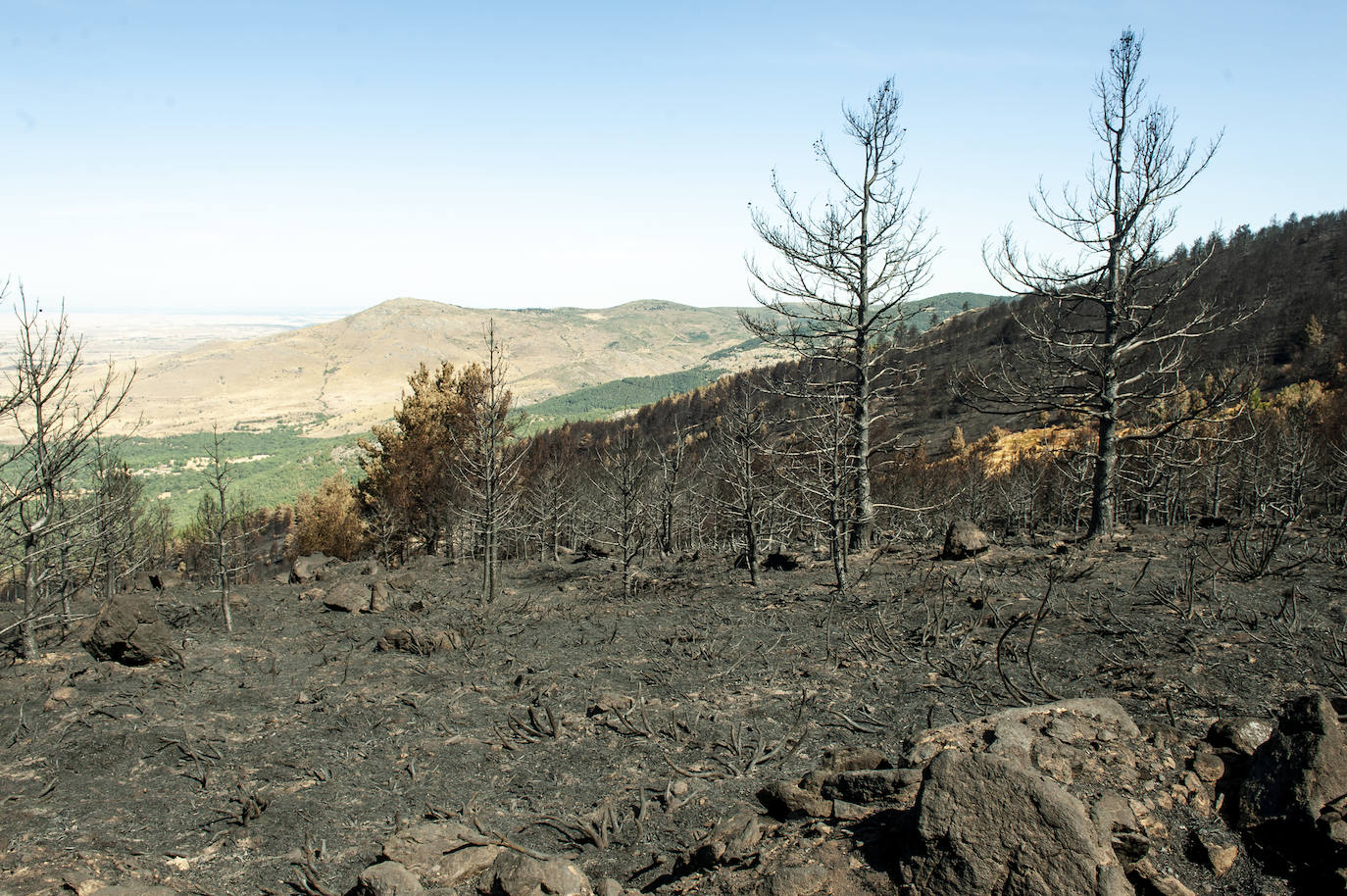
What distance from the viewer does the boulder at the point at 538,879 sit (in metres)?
4.01

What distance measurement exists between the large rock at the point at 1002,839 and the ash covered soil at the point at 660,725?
0.64ft

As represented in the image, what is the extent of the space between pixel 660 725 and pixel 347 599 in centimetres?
1044

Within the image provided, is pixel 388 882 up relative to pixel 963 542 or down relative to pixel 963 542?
down

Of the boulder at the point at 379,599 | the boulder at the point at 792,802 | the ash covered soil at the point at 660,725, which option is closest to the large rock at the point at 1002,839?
the ash covered soil at the point at 660,725

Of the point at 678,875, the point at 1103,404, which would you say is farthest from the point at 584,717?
the point at 1103,404

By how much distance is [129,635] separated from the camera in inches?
410

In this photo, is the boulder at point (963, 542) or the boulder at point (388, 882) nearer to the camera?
the boulder at point (388, 882)

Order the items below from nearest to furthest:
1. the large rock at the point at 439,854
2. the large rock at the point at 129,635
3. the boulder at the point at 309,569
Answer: the large rock at the point at 439,854
the large rock at the point at 129,635
the boulder at the point at 309,569

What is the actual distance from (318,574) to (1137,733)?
69.0 ft

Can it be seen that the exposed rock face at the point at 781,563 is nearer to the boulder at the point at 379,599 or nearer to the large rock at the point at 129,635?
the boulder at the point at 379,599

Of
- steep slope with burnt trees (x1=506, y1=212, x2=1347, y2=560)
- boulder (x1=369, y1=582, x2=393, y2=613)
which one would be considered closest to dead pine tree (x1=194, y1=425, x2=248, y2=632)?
boulder (x1=369, y1=582, x2=393, y2=613)

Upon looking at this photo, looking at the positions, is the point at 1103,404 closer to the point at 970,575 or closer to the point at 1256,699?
the point at 970,575

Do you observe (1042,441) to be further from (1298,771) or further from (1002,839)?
(1002,839)

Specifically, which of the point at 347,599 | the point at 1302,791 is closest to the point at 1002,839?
the point at 1302,791
